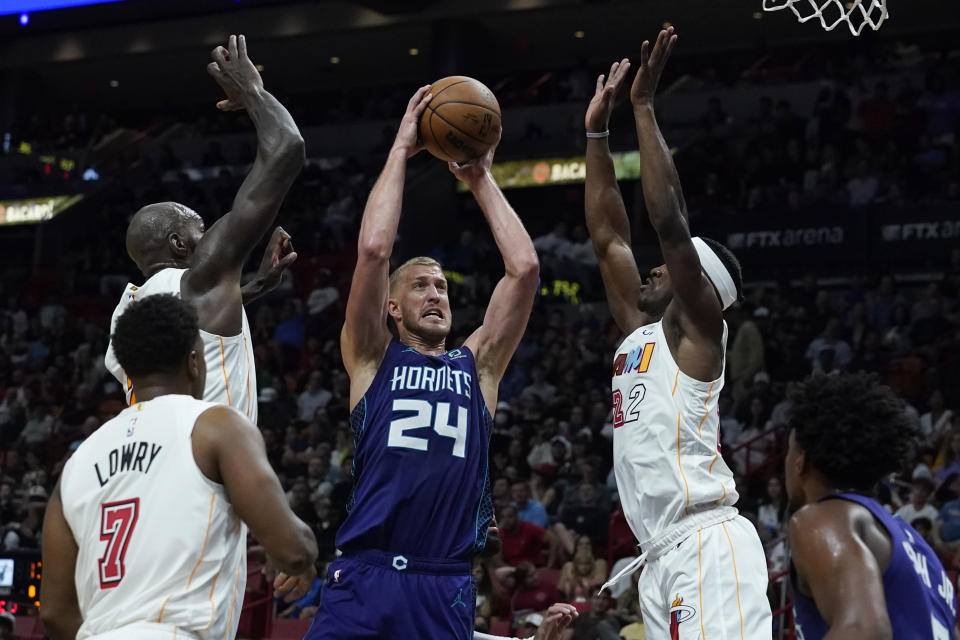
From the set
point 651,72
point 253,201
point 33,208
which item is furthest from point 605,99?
point 33,208

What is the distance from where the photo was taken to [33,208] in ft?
75.8

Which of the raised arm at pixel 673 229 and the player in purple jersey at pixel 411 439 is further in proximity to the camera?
the raised arm at pixel 673 229

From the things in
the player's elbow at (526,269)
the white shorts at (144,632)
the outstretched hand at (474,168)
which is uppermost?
the outstretched hand at (474,168)

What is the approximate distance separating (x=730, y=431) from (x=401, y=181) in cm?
825

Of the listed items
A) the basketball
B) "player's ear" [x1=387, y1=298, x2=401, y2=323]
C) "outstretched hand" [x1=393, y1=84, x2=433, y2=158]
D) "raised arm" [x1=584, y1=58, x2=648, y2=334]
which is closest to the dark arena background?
"raised arm" [x1=584, y1=58, x2=648, y2=334]

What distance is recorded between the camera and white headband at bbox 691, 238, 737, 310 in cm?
525

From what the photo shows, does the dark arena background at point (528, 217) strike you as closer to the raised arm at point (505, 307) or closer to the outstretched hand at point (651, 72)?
the raised arm at point (505, 307)

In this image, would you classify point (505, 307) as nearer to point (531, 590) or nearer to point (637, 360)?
point (637, 360)

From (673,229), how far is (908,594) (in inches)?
89.9

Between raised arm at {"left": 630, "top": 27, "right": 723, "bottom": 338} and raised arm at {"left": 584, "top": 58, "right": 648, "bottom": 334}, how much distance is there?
441 mm

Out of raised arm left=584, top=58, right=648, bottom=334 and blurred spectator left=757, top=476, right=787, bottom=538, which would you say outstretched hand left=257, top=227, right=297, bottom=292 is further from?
blurred spectator left=757, top=476, right=787, bottom=538

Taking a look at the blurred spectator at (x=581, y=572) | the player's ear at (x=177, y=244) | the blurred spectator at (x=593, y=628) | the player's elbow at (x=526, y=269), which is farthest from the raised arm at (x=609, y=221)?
the blurred spectator at (x=581, y=572)

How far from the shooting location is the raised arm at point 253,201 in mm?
4605

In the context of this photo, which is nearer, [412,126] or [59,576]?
[59,576]
